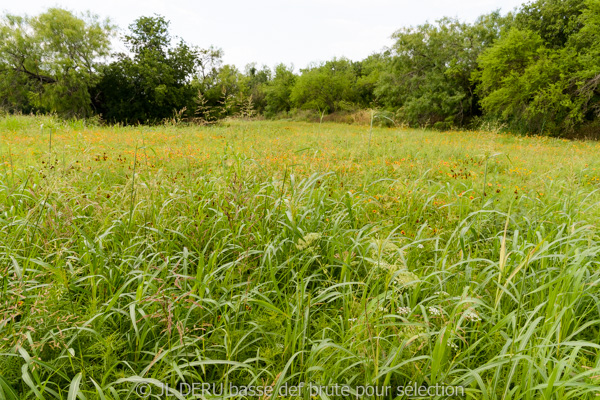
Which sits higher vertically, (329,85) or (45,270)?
(329,85)

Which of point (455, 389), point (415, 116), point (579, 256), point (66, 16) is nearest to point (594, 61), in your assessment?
point (415, 116)

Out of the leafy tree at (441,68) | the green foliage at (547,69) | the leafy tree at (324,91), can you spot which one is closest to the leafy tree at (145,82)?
the leafy tree at (324,91)

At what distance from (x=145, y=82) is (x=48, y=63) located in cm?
595

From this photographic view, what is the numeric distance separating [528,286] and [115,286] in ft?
9.39

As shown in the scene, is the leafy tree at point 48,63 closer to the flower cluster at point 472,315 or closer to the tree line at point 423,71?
the tree line at point 423,71

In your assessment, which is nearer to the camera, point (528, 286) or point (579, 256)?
point (579, 256)

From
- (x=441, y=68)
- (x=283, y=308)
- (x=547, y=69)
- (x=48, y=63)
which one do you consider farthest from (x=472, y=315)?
(x=48, y=63)

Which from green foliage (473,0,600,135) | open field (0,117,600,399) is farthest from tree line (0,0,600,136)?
open field (0,117,600,399)

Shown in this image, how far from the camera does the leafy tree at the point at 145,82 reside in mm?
23156

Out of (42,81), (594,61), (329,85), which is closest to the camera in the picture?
(594,61)

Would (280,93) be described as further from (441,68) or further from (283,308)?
(283,308)

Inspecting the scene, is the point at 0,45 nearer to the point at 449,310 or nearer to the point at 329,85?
the point at 329,85

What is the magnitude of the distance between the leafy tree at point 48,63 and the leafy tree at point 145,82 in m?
1.59

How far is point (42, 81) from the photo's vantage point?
21.7 m
